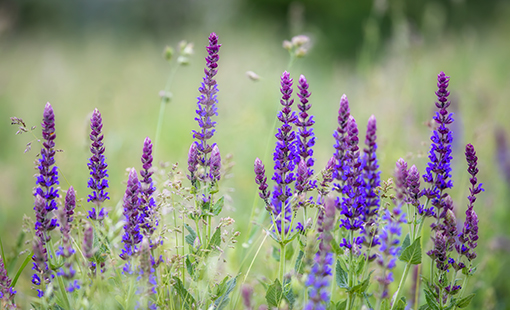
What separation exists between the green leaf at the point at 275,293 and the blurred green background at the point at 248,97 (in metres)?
0.53

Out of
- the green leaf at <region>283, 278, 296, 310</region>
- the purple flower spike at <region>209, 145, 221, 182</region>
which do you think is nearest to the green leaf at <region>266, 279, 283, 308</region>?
the green leaf at <region>283, 278, 296, 310</region>

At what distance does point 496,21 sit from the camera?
1217cm

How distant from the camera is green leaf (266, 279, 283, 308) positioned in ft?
5.62

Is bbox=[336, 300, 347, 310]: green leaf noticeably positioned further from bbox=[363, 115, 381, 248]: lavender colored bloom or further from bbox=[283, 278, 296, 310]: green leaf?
bbox=[363, 115, 381, 248]: lavender colored bloom

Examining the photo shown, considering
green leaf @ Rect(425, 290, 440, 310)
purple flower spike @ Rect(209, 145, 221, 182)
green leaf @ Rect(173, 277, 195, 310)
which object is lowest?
green leaf @ Rect(173, 277, 195, 310)

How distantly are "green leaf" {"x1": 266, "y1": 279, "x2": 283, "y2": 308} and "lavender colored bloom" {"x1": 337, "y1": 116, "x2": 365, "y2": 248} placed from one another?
357mm

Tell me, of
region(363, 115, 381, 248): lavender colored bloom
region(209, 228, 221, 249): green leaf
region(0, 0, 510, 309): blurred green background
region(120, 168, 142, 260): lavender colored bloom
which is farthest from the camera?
region(0, 0, 510, 309): blurred green background

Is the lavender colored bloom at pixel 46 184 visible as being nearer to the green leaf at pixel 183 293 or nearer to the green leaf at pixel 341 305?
the green leaf at pixel 183 293

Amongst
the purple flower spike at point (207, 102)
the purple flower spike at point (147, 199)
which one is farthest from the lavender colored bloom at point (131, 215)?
the purple flower spike at point (207, 102)

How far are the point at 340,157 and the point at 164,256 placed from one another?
3.29 ft

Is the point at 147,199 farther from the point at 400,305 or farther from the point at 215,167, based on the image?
the point at 400,305

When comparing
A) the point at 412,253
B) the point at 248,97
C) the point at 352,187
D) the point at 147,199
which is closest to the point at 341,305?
the point at 412,253

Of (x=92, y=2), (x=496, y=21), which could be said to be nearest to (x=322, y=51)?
(x=496, y=21)

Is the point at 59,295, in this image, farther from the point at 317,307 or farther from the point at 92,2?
the point at 92,2
